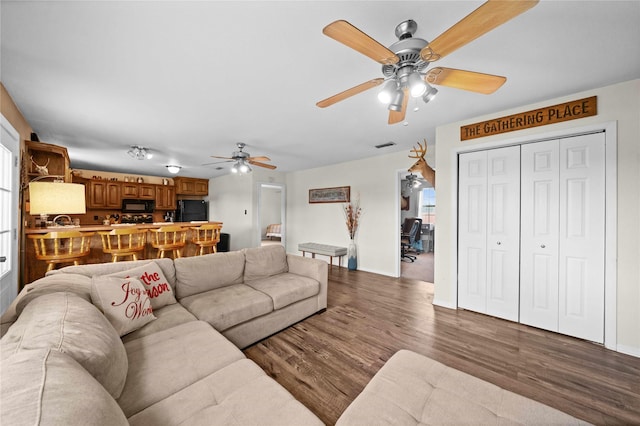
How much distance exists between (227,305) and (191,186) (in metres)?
6.42

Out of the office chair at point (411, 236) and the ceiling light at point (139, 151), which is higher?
the ceiling light at point (139, 151)

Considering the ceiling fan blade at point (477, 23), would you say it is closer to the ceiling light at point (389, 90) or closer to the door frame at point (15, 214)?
the ceiling light at point (389, 90)

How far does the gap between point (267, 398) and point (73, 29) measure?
2.45 metres

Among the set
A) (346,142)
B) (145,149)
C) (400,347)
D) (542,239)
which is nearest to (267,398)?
(400,347)

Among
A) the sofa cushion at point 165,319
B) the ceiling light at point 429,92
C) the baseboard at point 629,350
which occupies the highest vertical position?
the ceiling light at point 429,92

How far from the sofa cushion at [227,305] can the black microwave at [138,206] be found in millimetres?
5689

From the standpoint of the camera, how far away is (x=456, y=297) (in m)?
3.11

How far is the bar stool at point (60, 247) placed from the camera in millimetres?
2783

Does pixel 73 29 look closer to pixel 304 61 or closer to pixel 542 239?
pixel 304 61

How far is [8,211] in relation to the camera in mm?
2357

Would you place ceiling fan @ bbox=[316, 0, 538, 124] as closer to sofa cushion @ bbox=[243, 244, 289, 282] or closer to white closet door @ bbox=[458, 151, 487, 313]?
white closet door @ bbox=[458, 151, 487, 313]

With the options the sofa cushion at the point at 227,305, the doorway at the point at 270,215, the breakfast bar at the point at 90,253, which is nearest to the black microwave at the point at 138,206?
the breakfast bar at the point at 90,253

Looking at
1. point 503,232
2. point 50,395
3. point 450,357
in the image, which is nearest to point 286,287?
point 450,357

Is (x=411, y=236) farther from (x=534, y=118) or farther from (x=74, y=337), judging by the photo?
(x=74, y=337)
